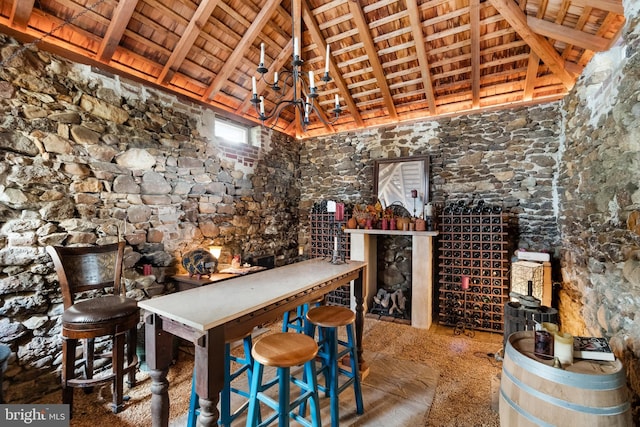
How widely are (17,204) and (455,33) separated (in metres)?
4.48

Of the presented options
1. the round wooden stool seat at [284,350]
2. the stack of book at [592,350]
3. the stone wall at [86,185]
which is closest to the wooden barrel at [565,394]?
the stack of book at [592,350]

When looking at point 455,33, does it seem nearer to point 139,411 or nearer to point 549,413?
point 549,413

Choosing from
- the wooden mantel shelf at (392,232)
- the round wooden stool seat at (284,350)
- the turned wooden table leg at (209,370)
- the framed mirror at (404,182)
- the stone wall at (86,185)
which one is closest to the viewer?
the turned wooden table leg at (209,370)

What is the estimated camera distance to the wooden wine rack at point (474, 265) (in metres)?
3.54

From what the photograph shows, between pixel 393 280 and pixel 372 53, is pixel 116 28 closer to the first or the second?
pixel 372 53

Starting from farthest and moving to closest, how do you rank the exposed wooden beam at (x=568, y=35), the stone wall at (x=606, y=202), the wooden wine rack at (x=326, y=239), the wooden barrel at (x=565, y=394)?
the wooden wine rack at (x=326, y=239)
the exposed wooden beam at (x=568, y=35)
the stone wall at (x=606, y=202)
the wooden barrel at (x=565, y=394)

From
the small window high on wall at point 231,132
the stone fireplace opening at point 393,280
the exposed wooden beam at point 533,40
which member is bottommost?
the stone fireplace opening at point 393,280

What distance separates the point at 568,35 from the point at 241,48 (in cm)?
330

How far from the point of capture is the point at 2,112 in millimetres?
2162

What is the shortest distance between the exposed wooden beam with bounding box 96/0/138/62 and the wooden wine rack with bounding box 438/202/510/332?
4.02m

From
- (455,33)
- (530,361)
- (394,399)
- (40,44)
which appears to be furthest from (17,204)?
(455,33)

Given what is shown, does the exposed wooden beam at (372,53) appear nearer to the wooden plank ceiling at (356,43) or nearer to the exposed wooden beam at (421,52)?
the wooden plank ceiling at (356,43)

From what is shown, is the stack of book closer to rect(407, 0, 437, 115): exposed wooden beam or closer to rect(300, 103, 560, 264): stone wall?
rect(300, 103, 560, 264): stone wall

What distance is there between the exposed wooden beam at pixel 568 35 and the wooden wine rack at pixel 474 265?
1770 mm
